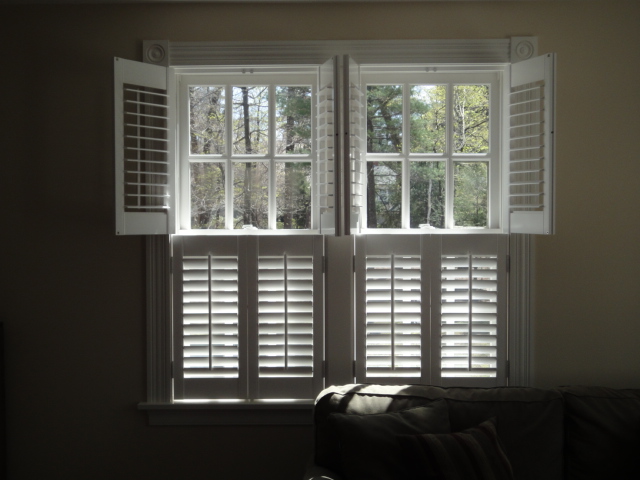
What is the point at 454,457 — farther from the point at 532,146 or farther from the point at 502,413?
the point at 532,146

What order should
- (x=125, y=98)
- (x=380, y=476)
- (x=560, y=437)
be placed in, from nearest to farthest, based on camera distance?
(x=380, y=476)
(x=560, y=437)
(x=125, y=98)

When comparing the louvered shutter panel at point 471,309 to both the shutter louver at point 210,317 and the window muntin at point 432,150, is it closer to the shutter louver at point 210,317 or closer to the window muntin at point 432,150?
the window muntin at point 432,150

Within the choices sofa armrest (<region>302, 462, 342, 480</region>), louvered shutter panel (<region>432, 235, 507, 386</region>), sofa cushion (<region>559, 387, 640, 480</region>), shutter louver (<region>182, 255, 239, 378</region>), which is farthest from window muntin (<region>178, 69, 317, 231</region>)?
sofa cushion (<region>559, 387, 640, 480</region>)

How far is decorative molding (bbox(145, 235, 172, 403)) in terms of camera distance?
2.66 metres

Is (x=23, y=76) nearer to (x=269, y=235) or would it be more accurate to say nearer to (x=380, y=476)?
(x=269, y=235)

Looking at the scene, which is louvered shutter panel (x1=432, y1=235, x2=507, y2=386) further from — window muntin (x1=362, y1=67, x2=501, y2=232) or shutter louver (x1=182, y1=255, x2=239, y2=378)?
shutter louver (x1=182, y1=255, x2=239, y2=378)

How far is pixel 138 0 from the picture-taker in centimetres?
263

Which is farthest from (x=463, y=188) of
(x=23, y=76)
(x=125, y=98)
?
(x=23, y=76)

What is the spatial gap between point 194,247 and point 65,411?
1046mm

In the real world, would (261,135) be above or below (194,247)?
above

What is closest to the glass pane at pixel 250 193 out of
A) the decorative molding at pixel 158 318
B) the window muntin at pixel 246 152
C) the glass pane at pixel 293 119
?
the window muntin at pixel 246 152

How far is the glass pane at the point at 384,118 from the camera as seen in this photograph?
9.01 ft

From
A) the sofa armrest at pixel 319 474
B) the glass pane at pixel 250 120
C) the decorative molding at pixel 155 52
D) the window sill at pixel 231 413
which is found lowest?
the sofa armrest at pixel 319 474

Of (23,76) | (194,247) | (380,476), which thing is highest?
(23,76)
